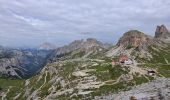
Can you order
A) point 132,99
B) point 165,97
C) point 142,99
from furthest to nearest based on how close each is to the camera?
point 132,99
point 142,99
point 165,97

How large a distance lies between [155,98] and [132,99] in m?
22.5

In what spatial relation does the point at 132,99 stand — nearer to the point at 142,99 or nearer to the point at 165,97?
the point at 142,99

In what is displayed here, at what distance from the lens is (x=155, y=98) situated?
16150 centimetres

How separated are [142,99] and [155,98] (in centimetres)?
1033

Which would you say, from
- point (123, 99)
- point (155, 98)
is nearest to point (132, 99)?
point (123, 99)

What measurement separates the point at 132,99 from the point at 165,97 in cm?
3037

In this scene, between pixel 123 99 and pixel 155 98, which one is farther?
pixel 123 99

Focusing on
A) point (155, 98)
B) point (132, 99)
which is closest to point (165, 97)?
point (155, 98)

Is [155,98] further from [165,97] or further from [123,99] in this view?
[123,99]

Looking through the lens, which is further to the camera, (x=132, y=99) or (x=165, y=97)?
(x=132, y=99)

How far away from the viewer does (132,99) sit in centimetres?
18188

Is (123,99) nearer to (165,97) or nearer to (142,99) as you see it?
(142,99)

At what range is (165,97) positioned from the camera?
6088 inches

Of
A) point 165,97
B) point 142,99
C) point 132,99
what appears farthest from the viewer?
point 132,99
